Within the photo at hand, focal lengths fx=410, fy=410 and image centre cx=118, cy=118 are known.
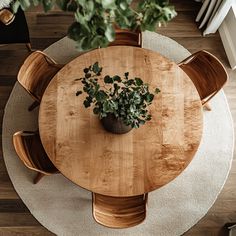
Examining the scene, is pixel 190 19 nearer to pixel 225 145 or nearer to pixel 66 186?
pixel 225 145

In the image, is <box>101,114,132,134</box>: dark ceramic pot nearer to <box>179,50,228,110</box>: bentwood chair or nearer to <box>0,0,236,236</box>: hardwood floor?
<box>179,50,228,110</box>: bentwood chair

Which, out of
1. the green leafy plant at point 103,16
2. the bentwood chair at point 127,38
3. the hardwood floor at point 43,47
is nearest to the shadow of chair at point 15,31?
the hardwood floor at point 43,47

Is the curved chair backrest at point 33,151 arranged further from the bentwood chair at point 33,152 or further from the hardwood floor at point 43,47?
the hardwood floor at point 43,47

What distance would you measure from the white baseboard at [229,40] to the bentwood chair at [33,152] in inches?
68.3

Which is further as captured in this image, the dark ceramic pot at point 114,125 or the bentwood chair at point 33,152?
the bentwood chair at point 33,152

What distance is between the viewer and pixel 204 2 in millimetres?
3395

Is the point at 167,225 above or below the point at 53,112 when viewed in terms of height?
below

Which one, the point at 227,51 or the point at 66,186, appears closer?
the point at 66,186

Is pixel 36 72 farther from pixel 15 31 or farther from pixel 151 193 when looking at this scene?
pixel 151 193

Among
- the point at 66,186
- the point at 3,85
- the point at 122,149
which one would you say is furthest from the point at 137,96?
the point at 3,85

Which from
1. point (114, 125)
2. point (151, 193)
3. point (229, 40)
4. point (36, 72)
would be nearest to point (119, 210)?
point (151, 193)

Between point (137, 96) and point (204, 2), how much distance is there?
→ 5.12 feet

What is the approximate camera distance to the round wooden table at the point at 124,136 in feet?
8.32

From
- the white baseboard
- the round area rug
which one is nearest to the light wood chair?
the round area rug
